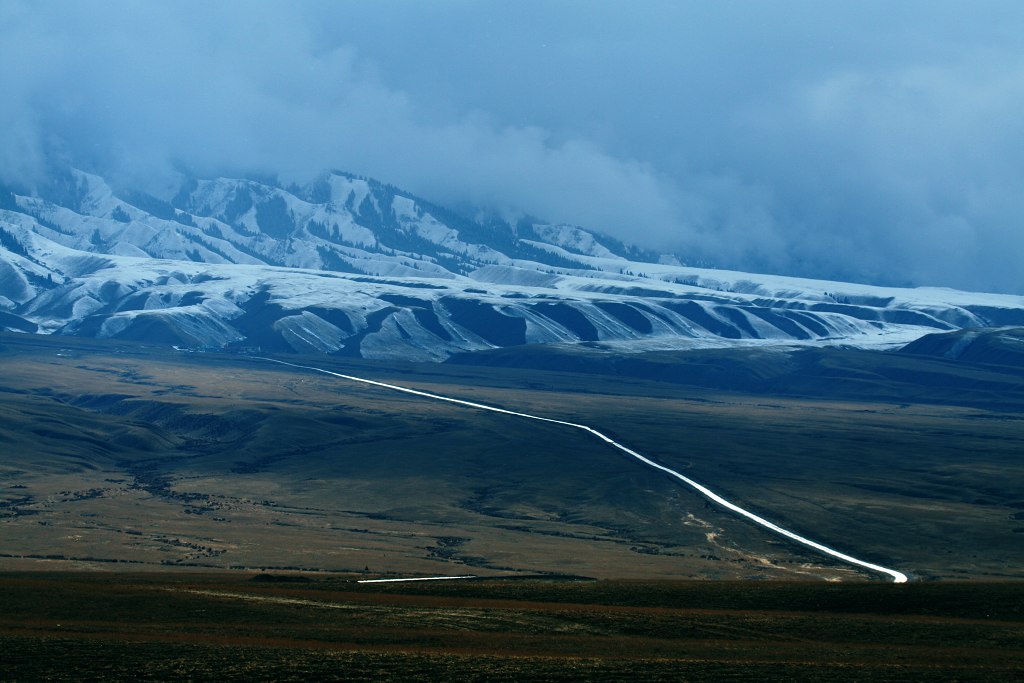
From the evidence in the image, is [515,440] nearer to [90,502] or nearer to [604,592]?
[90,502]

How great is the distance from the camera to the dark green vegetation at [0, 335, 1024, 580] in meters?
60.8

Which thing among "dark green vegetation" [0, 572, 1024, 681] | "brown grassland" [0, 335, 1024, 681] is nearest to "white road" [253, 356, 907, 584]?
"brown grassland" [0, 335, 1024, 681]

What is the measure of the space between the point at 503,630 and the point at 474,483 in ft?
171

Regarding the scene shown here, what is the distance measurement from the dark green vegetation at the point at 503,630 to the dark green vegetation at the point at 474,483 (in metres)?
11.9

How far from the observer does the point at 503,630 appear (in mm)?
36000

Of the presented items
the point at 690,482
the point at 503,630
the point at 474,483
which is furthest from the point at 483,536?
the point at 503,630

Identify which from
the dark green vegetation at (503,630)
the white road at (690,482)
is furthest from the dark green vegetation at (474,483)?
the dark green vegetation at (503,630)

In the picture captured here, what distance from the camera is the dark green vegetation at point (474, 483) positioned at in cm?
6078

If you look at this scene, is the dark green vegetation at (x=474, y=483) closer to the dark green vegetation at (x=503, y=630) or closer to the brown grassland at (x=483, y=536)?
the brown grassland at (x=483, y=536)

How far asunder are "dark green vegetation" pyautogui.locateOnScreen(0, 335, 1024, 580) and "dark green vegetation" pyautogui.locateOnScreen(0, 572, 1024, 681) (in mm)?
11937

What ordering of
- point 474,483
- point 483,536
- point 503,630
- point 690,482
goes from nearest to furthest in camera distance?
point 503,630 → point 483,536 → point 474,483 → point 690,482

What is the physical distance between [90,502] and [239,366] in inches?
4287

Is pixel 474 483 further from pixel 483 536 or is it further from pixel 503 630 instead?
pixel 503 630

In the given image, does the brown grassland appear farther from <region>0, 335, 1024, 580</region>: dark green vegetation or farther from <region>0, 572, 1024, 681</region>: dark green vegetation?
<region>0, 335, 1024, 580</region>: dark green vegetation
